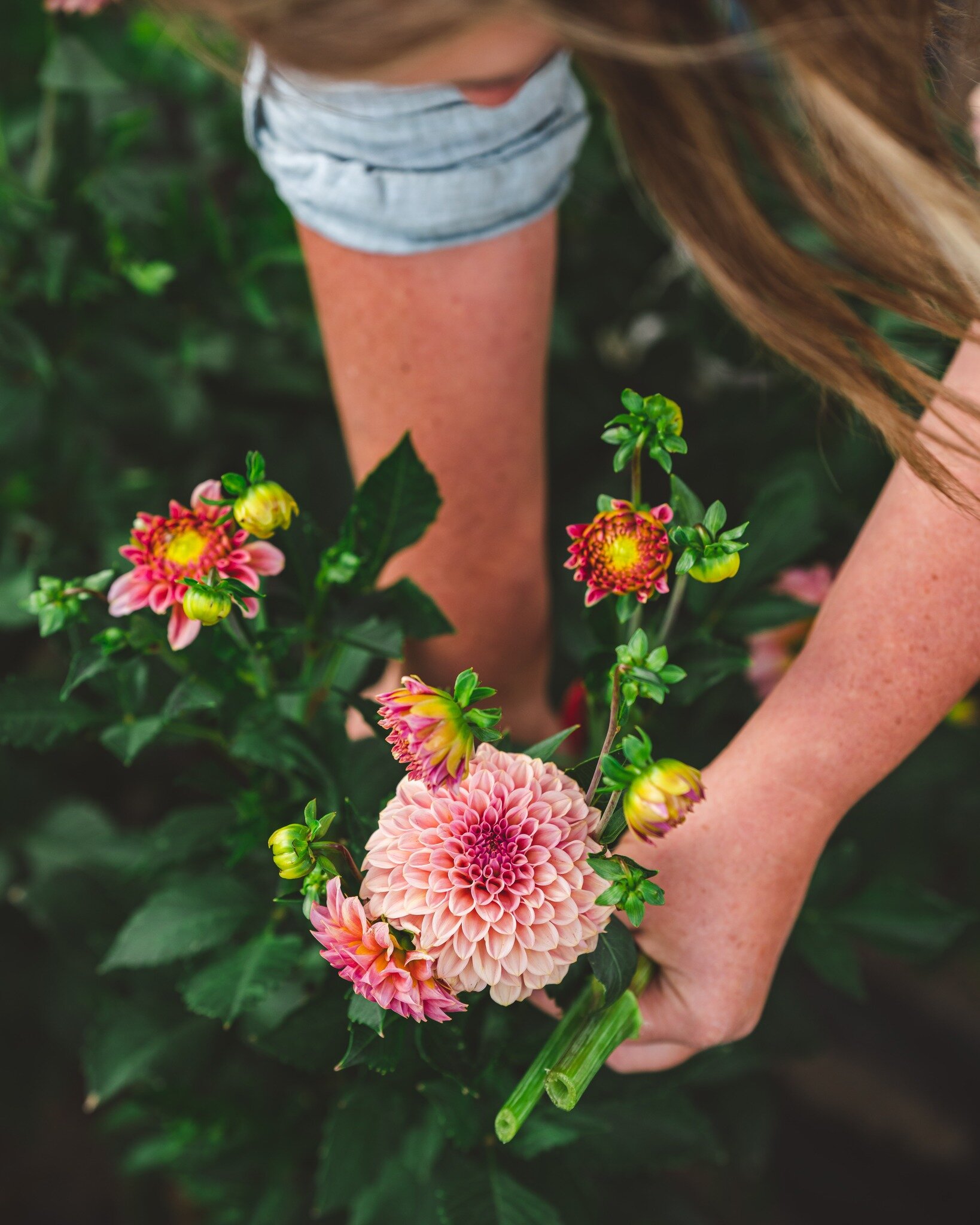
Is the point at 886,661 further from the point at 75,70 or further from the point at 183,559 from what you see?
the point at 75,70

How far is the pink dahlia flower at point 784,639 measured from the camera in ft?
2.16

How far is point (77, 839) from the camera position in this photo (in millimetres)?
939

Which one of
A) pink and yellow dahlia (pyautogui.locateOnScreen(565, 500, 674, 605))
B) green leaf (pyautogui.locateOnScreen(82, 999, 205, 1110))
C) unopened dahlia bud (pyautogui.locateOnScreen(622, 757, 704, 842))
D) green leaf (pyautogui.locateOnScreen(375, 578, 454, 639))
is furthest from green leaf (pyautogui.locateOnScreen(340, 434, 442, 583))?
green leaf (pyautogui.locateOnScreen(82, 999, 205, 1110))

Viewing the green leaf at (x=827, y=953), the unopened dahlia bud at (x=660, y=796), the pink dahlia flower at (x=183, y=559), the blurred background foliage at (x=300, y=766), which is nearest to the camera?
the unopened dahlia bud at (x=660, y=796)

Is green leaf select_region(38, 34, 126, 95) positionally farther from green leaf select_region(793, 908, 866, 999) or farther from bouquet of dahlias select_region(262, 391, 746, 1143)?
green leaf select_region(793, 908, 866, 999)

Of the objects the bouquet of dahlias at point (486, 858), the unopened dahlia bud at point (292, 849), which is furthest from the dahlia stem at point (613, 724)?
the unopened dahlia bud at point (292, 849)

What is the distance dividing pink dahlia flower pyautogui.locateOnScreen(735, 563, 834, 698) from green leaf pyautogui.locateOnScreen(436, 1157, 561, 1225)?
322 millimetres

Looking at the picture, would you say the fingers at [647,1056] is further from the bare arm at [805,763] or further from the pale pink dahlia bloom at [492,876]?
the pale pink dahlia bloom at [492,876]

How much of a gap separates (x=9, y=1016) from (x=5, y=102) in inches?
34.5

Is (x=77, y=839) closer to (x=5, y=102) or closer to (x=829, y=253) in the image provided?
(x=5, y=102)

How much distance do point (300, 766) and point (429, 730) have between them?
0.17m

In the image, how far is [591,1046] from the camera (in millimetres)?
421

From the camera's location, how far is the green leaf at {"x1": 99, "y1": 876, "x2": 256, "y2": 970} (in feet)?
1.75

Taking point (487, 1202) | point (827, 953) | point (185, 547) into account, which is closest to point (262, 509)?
point (185, 547)
